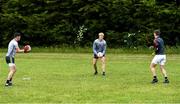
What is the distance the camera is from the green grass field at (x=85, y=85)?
16891mm

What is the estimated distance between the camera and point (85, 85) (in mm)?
20812

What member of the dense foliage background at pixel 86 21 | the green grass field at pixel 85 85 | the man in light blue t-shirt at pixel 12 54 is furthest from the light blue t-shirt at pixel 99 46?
the dense foliage background at pixel 86 21

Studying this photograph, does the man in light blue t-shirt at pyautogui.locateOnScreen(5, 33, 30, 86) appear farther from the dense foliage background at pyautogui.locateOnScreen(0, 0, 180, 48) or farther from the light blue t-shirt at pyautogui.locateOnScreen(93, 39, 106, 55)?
the dense foliage background at pyautogui.locateOnScreen(0, 0, 180, 48)

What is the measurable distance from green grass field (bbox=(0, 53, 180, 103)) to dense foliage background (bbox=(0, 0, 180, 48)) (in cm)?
1723

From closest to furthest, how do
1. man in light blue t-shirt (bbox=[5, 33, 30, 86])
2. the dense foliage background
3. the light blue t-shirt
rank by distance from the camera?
1. man in light blue t-shirt (bbox=[5, 33, 30, 86])
2. the light blue t-shirt
3. the dense foliage background

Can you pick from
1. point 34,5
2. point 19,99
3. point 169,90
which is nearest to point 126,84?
point 169,90

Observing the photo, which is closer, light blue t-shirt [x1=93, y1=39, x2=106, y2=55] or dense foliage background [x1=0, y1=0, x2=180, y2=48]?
light blue t-shirt [x1=93, y1=39, x2=106, y2=55]

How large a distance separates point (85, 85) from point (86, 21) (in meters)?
29.1

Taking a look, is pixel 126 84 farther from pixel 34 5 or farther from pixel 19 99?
pixel 34 5

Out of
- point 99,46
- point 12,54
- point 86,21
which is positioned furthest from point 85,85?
point 86,21

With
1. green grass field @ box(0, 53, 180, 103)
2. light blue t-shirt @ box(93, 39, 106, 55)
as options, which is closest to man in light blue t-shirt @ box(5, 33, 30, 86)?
green grass field @ box(0, 53, 180, 103)

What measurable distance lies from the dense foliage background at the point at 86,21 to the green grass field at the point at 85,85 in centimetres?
1723

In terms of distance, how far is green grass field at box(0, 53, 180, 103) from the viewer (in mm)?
16891

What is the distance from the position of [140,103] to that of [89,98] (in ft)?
6.16
